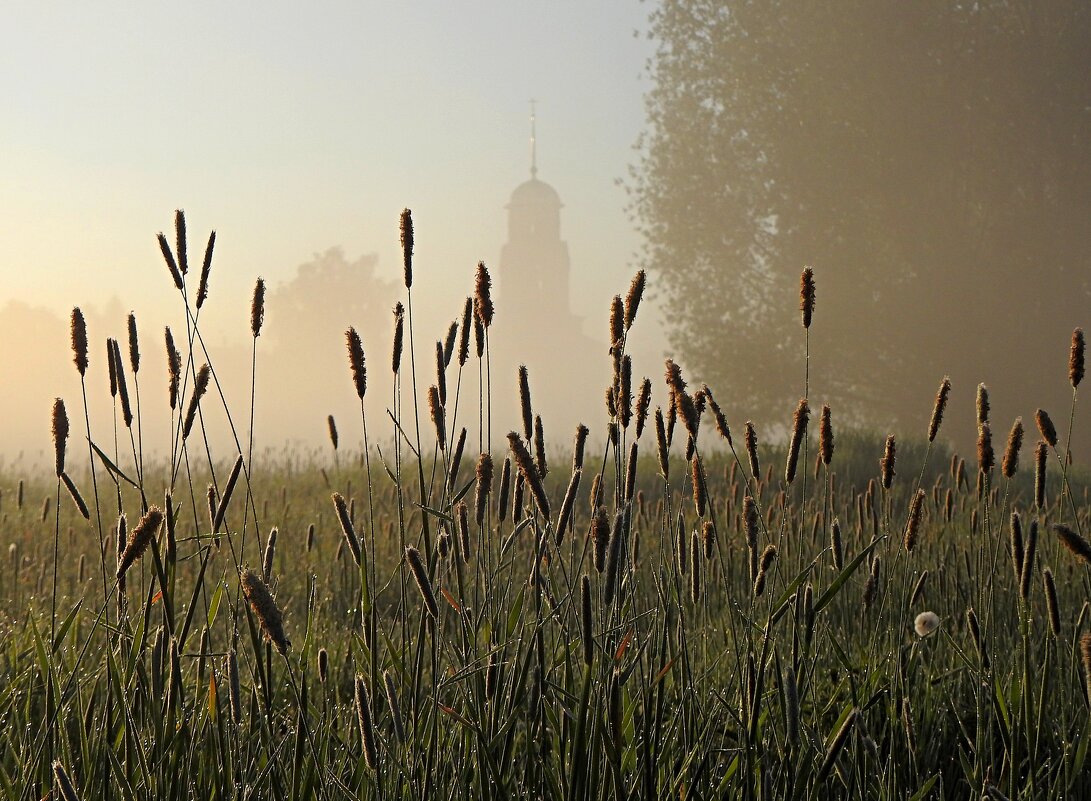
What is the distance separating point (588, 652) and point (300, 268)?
244 ft

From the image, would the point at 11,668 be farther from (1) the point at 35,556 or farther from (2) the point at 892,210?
(2) the point at 892,210

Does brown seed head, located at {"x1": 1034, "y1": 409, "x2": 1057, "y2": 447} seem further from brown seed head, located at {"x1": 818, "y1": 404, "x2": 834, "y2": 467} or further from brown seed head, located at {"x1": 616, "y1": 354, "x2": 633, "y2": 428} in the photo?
brown seed head, located at {"x1": 616, "y1": 354, "x2": 633, "y2": 428}

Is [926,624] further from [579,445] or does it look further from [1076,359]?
[579,445]

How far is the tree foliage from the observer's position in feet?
68.1

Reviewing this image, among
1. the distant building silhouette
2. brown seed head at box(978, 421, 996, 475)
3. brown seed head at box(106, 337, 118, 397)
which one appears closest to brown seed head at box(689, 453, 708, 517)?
brown seed head at box(978, 421, 996, 475)

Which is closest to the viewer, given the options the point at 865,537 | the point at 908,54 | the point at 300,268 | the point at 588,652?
the point at 588,652

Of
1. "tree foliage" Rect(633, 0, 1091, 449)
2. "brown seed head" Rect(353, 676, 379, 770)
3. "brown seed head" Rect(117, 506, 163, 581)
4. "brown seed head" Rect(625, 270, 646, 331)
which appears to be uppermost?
"tree foliage" Rect(633, 0, 1091, 449)

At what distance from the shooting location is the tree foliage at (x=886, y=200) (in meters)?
20.8

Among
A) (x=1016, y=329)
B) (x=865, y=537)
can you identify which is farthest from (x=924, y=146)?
(x=865, y=537)

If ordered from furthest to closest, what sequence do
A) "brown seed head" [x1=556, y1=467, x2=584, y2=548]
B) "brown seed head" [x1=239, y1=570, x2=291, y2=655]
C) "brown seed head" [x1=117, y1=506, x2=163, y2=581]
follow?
"brown seed head" [x1=556, y1=467, x2=584, y2=548] < "brown seed head" [x1=117, y1=506, x2=163, y2=581] < "brown seed head" [x1=239, y1=570, x2=291, y2=655]

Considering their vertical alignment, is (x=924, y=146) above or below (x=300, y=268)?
below

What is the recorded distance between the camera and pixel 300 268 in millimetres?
72875

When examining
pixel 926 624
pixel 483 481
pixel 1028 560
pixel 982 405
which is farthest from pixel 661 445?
pixel 926 624

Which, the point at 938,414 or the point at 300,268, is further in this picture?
the point at 300,268
